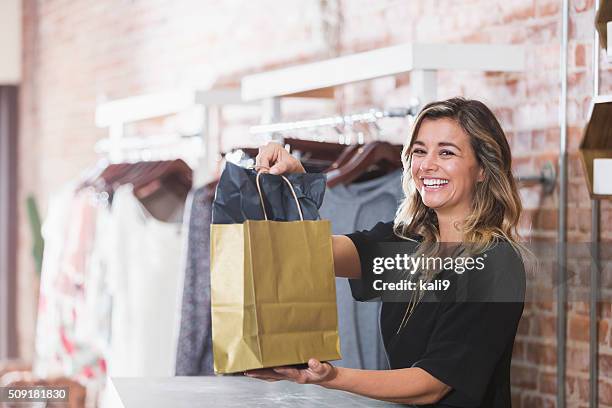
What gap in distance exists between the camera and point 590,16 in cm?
224

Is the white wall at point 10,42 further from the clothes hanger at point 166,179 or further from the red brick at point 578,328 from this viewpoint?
the red brick at point 578,328

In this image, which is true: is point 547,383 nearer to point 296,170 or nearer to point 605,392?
point 605,392

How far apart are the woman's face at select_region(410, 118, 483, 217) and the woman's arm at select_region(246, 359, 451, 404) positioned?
12.5 inches

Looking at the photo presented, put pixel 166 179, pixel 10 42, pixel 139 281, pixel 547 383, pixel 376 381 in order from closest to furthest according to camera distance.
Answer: pixel 376 381 < pixel 547 383 < pixel 139 281 < pixel 166 179 < pixel 10 42

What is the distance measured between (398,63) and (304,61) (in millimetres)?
1298

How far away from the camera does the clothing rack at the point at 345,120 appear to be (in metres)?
2.22

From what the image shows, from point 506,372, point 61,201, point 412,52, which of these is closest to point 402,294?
point 506,372

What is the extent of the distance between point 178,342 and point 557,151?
1.09 metres

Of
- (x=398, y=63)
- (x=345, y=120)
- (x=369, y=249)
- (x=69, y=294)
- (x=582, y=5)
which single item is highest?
(x=582, y=5)

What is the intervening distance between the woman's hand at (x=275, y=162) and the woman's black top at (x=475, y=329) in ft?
0.99

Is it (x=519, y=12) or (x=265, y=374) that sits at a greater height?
(x=519, y=12)

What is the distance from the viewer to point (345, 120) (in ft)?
8.05

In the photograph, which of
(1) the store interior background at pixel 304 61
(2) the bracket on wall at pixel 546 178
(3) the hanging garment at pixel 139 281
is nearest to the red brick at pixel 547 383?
(1) the store interior background at pixel 304 61

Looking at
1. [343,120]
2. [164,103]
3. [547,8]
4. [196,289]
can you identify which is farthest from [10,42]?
[547,8]
